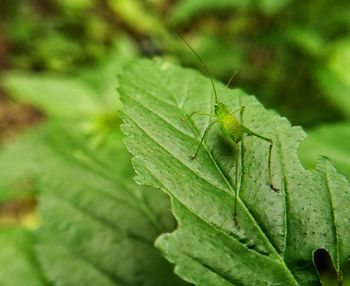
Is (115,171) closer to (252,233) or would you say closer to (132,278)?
(132,278)

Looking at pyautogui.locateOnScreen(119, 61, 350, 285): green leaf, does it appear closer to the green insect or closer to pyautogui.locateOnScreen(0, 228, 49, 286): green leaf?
the green insect

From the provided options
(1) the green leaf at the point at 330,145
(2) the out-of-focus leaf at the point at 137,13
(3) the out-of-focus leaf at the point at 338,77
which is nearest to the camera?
(1) the green leaf at the point at 330,145

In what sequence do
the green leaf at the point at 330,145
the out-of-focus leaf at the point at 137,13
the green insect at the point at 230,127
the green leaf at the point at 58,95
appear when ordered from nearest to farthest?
the green insect at the point at 230,127, the green leaf at the point at 330,145, the green leaf at the point at 58,95, the out-of-focus leaf at the point at 137,13

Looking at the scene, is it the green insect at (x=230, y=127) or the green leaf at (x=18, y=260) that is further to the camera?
the green leaf at (x=18, y=260)

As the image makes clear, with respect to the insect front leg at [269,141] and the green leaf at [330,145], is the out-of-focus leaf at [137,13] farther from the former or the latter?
the insect front leg at [269,141]

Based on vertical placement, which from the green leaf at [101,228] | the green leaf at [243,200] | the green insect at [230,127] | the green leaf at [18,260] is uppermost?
the green insect at [230,127]

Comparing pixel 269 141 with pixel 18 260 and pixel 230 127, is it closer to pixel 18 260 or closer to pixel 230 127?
pixel 230 127

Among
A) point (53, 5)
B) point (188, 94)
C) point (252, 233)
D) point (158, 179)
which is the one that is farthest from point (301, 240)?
point (53, 5)

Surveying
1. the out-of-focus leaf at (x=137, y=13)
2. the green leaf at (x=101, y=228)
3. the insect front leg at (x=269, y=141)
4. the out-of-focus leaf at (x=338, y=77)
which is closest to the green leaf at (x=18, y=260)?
the green leaf at (x=101, y=228)
